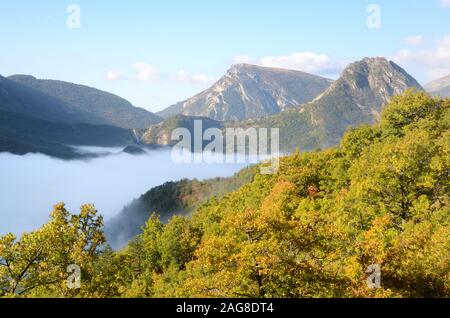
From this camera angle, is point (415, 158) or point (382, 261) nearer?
point (382, 261)

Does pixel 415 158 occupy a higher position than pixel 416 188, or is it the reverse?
pixel 415 158

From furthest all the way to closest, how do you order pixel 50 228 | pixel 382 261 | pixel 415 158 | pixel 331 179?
1. pixel 331 179
2. pixel 415 158
3. pixel 382 261
4. pixel 50 228

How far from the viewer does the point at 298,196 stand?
78562mm

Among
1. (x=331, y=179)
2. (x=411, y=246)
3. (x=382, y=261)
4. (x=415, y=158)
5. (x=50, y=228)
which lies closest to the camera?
(x=50, y=228)

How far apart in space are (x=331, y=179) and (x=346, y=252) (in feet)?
181

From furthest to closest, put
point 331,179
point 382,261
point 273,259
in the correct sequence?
point 331,179
point 382,261
point 273,259

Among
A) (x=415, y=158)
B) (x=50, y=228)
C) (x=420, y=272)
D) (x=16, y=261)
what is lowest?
(x=420, y=272)

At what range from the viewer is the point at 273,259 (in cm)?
2452

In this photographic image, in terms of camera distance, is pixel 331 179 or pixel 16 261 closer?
pixel 16 261

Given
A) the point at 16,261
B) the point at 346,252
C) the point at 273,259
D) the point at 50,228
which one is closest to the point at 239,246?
the point at 273,259

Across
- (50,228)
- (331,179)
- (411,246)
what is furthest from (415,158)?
(50,228)

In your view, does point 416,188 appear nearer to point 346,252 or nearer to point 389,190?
point 389,190
